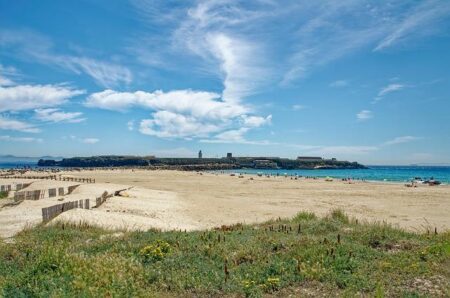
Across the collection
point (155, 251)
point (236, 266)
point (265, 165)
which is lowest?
point (236, 266)

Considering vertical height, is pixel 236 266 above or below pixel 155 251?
below

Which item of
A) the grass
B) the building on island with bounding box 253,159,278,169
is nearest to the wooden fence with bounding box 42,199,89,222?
the grass

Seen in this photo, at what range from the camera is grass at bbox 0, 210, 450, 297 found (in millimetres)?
7395

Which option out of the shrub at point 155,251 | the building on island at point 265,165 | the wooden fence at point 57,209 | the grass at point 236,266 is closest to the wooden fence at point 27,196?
the wooden fence at point 57,209

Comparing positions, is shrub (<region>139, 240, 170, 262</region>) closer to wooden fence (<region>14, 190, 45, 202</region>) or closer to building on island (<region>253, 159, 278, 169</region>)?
wooden fence (<region>14, 190, 45, 202</region>)

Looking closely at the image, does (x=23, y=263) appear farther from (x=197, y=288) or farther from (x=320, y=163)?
(x=320, y=163)

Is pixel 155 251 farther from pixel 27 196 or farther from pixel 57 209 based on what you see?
pixel 27 196

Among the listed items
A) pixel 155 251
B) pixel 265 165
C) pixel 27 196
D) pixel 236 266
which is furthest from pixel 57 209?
pixel 265 165

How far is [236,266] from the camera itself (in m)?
9.05

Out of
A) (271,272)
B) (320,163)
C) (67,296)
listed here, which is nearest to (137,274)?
(67,296)

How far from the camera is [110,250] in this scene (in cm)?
1029

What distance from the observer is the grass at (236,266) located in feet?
24.3

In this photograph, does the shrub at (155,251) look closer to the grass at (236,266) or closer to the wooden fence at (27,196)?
the grass at (236,266)

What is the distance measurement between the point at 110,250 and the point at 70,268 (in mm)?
2339
